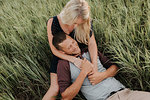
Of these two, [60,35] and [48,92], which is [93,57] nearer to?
[60,35]

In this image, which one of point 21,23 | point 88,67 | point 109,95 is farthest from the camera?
point 21,23

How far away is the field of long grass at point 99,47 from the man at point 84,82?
0.18 m

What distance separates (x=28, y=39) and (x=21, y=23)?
41cm

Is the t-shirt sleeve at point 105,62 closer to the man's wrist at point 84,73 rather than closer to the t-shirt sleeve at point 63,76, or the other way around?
the man's wrist at point 84,73

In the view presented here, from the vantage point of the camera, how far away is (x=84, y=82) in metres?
1.37

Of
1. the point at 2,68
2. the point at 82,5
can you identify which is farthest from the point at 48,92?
the point at 82,5

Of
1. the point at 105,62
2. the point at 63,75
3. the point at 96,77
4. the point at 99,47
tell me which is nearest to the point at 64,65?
the point at 63,75

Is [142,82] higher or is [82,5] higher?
[82,5]

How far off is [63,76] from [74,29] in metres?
0.62

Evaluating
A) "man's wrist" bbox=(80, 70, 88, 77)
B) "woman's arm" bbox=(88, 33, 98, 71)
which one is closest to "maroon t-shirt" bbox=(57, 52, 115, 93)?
"man's wrist" bbox=(80, 70, 88, 77)

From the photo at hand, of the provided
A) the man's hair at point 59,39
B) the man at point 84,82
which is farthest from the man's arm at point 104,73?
the man's hair at point 59,39

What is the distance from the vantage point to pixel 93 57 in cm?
148

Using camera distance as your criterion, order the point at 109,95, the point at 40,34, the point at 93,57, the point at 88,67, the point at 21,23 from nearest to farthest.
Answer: the point at 109,95
the point at 88,67
the point at 93,57
the point at 40,34
the point at 21,23

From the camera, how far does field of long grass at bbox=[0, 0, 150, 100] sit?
1383 mm
